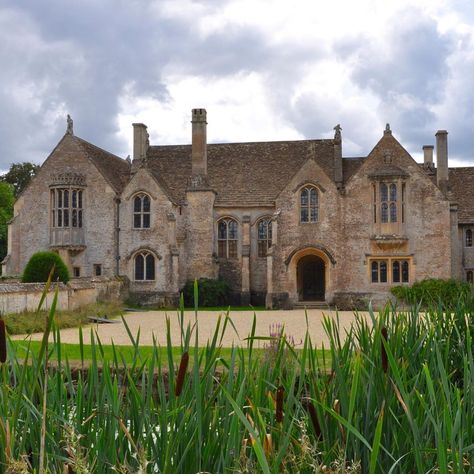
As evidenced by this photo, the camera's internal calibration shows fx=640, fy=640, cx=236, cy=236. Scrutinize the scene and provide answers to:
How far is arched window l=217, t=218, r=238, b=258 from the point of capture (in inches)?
1394

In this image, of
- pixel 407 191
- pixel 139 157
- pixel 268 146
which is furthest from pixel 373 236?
pixel 139 157

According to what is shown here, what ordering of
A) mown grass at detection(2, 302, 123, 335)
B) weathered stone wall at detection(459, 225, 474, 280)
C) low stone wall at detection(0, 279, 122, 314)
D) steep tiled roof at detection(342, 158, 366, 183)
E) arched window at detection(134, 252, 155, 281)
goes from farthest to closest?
steep tiled roof at detection(342, 158, 366, 183) → weathered stone wall at detection(459, 225, 474, 280) → arched window at detection(134, 252, 155, 281) → low stone wall at detection(0, 279, 122, 314) → mown grass at detection(2, 302, 123, 335)

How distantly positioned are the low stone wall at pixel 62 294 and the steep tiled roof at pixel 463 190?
19043 millimetres

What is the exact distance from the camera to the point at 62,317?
2136 centimetres

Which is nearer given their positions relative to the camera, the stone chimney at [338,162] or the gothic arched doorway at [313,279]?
the stone chimney at [338,162]

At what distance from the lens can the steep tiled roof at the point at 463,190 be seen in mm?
35156

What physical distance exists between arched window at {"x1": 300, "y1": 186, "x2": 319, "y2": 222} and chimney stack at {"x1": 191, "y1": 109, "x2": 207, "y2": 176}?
572 cm

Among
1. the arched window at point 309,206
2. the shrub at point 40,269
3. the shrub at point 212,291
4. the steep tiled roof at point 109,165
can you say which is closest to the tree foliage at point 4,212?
the steep tiled roof at point 109,165

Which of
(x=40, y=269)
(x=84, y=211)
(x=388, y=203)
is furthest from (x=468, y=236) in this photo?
(x=40, y=269)

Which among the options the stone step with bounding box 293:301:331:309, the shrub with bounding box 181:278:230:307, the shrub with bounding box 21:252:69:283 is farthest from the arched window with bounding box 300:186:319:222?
the shrub with bounding box 21:252:69:283

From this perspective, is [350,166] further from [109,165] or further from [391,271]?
[109,165]

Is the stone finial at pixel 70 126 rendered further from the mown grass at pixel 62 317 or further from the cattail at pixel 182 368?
the cattail at pixel 182 368

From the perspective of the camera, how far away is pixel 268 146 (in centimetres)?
3828

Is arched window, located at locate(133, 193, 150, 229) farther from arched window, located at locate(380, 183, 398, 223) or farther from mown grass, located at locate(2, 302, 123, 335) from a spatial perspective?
arched window, located at locate(380, 183, 398, 223)
